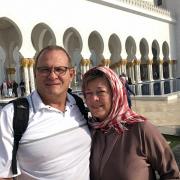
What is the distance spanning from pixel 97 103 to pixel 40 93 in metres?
0.29

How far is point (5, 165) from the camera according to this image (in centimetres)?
165

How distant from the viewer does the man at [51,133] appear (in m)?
1.67

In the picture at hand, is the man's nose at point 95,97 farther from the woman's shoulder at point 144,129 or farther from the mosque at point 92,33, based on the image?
the mosque at point 92,33

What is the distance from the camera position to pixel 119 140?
1.75 metres

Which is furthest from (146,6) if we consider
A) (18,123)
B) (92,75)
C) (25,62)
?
(18,123)

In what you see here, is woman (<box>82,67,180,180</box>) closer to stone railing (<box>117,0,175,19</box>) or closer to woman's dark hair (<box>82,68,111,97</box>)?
woman's dark hair (<box>82,68,111,97</box>)

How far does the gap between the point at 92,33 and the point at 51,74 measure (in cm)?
1836

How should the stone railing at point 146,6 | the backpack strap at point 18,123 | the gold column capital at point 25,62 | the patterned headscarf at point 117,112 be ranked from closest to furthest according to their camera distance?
the backpack strap at point 18,123, the patterned headscarf at point 117,112, the gold column capital at point 25,62, the stone railing at point 146,6

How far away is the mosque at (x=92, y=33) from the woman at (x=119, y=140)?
38.5ft

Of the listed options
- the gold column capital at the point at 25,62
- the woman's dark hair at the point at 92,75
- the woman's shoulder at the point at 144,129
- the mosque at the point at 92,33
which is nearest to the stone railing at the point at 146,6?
the mosque at the point at 92,33

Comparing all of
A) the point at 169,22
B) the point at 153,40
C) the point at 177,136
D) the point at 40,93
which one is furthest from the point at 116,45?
the point at 40,93

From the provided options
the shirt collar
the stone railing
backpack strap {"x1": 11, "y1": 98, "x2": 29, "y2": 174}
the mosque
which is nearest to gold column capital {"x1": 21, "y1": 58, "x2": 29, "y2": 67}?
the mosque

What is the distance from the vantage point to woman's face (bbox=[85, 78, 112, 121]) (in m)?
1.80

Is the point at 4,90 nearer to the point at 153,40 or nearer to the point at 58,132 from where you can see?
the point at 153,40
